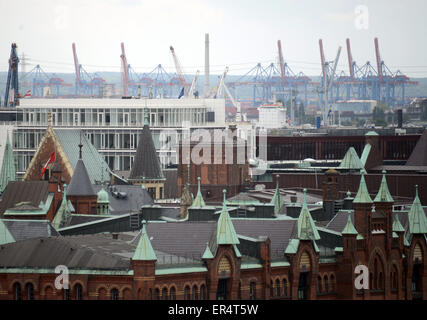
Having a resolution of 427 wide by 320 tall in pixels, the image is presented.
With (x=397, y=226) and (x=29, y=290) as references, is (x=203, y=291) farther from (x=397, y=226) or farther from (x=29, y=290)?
(x=397, y=226)

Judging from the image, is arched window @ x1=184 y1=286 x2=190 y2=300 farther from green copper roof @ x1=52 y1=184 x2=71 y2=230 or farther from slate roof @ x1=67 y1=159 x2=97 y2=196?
slate roof @ x1=67 y1=159 x2=97 y2=196

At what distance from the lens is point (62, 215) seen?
142 m

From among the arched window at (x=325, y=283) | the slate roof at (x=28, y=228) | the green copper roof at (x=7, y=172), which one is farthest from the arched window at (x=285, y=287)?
the green copper roof at (x=7, y=172)

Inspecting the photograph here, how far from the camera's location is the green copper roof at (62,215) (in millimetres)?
139125

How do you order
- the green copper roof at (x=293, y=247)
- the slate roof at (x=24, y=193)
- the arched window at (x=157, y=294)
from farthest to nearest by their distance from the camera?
1. the slate roof at (x=24, y=193)
2. the green copper roof at (x=293, y=247)
3. the arched window at (x=157, y=294)

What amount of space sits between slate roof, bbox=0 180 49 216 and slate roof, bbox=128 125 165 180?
2268 centimetres

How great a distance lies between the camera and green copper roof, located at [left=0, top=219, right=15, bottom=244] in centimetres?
12091

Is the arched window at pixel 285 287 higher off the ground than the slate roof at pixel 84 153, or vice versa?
the slate roof at pixel 84 153

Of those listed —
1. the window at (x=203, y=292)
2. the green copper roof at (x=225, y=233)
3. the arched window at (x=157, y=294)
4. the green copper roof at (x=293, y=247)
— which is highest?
the green copper roof at (x=225, y=233)

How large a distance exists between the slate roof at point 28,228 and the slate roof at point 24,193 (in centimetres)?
2402

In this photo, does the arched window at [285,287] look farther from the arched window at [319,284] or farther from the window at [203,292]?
the window at [203,292]

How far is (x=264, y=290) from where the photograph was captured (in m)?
117

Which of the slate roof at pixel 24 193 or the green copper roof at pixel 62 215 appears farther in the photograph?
the slate roof at pixel 24 193

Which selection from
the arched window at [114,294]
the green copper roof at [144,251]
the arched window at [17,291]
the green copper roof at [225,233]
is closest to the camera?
the green copper roof at [144,251]
